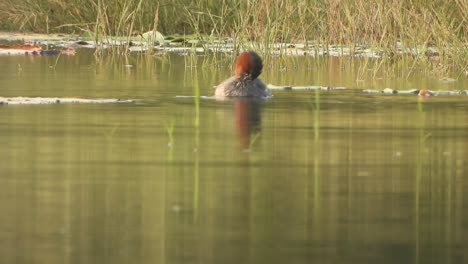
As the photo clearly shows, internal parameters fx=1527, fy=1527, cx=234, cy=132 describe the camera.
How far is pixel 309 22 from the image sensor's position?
2016 centimetres

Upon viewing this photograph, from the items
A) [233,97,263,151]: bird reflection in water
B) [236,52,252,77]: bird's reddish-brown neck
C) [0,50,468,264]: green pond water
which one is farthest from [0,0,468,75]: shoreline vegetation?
[233,97,263,151]: bird reflection in water

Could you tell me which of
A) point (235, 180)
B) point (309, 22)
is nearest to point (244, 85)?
point (235, 180)

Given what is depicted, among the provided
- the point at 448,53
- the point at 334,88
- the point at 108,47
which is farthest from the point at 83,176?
the point at 108,47

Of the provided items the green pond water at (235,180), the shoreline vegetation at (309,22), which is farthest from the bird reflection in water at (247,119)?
the shoreline vegetation at (309,22)

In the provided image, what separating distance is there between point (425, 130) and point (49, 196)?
3.63m

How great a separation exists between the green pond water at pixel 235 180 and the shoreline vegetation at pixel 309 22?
156 inches

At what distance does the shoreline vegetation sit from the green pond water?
396 centimetres

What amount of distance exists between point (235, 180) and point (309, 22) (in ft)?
44.9

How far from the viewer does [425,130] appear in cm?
919

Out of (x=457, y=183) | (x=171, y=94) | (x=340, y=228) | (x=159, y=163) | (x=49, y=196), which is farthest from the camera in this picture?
(x=171, y=94)

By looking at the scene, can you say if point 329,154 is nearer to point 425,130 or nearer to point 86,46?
point 425,130

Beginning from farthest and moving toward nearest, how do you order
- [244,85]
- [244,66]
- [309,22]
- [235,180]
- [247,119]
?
[309,22] → [244,66] → [244,85] → [247,119] → [235,180]

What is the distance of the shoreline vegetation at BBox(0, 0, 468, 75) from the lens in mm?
16078

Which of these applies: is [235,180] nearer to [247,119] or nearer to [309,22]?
[247,119]
